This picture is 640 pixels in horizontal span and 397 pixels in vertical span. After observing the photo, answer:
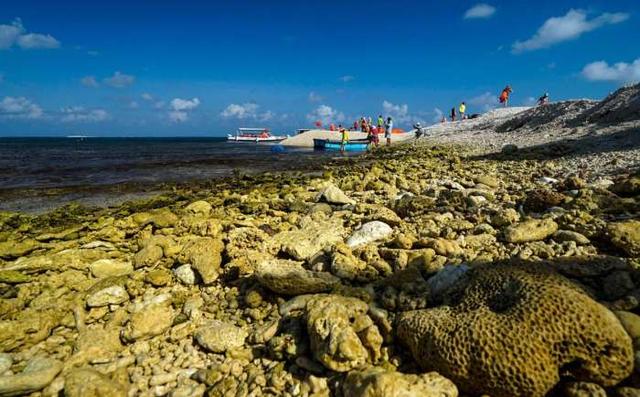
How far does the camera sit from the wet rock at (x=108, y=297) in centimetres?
540

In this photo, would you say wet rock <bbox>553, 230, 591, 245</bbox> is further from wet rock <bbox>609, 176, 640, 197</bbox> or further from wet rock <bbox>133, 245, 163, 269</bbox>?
wet rock <bbox>133, 245, 163, 269</bbox>

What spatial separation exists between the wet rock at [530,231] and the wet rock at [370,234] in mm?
1870

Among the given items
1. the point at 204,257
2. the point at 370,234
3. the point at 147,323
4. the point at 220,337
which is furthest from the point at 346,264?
the point at 147,323

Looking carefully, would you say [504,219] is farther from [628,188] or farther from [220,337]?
[220,337]

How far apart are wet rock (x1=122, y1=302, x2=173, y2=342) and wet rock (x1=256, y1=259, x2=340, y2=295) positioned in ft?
4.09

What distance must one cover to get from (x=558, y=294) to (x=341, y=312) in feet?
6.26

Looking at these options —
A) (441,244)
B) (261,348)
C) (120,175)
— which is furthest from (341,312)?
(120,175)

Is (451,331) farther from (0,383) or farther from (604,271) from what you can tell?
(0,383)

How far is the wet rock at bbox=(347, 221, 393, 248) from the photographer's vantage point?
642 cm

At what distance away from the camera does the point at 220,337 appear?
4.32m

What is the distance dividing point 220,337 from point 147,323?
3.52ft

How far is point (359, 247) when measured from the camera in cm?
606

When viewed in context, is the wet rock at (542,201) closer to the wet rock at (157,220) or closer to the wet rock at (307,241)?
the wet rock at (307,241)

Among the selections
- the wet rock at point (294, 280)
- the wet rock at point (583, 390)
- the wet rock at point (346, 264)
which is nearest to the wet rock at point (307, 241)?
the wet rock at point (346, 264)
